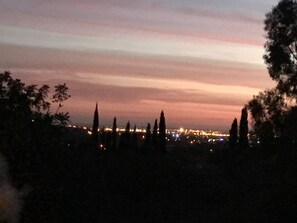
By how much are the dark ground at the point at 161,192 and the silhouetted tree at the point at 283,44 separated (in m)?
3.85

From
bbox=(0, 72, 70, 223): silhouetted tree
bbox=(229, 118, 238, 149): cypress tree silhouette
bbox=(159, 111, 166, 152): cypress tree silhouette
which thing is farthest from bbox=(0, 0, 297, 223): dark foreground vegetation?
bbox=(229, 118, 238, 149): cypress tree silhouette

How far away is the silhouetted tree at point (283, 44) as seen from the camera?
3541 centimetres

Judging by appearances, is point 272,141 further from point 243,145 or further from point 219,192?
point 243,145

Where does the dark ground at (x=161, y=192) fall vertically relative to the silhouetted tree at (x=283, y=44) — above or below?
below

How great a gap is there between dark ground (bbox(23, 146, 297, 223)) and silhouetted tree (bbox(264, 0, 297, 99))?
3854 millimetres

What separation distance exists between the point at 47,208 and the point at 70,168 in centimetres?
552

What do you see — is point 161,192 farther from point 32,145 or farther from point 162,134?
point 162,134

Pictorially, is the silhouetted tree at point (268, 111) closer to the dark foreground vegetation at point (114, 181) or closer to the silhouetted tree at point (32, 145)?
the dark foreground vegetation at point (114, 181)

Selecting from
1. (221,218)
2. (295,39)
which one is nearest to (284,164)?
(221,218)

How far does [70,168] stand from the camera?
21.5m

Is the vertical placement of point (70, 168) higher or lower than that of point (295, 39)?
lower

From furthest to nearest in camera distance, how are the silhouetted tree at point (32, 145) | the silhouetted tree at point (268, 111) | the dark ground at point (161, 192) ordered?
the silhouetted tree at point (268, 111)
the dark ground at point (161, 192)
the silhouetted tree at point (32, 145)

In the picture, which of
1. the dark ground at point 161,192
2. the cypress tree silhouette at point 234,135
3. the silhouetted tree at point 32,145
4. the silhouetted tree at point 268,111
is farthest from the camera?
the cypress tree silhouette at point 234,135

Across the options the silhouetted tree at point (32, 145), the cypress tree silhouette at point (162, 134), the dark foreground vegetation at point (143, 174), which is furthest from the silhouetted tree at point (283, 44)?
the cypress tree silhouette at point (162, 134)
